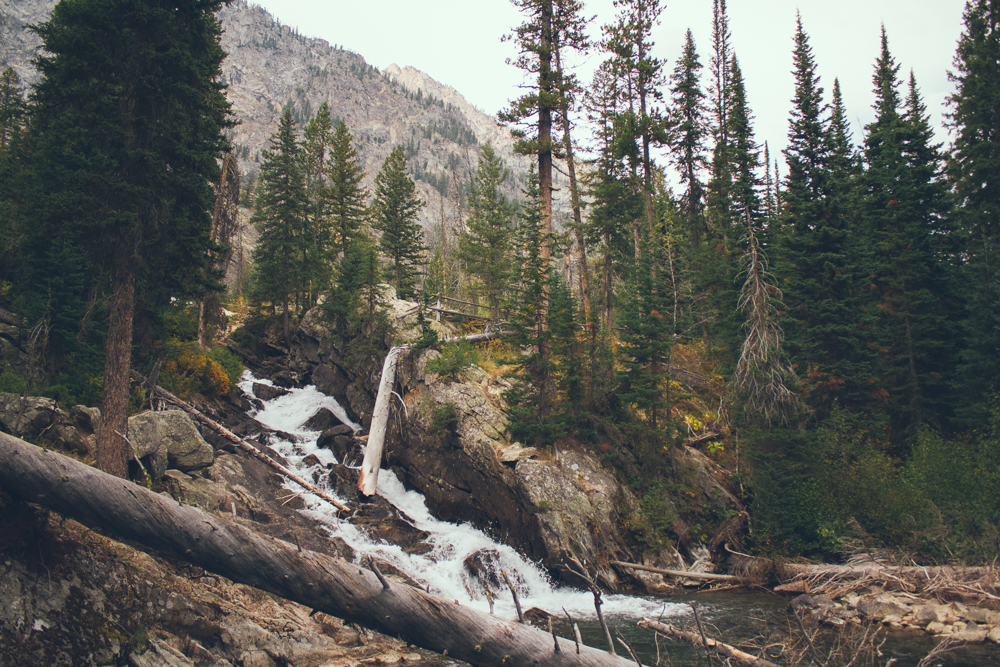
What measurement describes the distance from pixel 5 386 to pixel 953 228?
35079 mm

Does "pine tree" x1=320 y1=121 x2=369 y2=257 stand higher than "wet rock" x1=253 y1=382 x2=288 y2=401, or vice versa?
"pine tree" x1=320 y1=121 x2=369 y2=257

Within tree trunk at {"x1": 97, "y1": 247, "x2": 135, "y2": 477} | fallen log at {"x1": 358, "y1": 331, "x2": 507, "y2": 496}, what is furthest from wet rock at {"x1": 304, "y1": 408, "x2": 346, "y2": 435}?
tree trunk at {"x1": 97, "y1": 247, "x2": 135, "y2": 477}

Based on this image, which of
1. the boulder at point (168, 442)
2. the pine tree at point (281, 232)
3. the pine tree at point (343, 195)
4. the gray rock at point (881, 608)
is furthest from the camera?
the pine tree at point (343, 195)

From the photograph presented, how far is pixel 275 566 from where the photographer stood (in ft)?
15.6

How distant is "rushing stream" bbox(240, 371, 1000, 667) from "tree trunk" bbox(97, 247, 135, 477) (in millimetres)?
6060

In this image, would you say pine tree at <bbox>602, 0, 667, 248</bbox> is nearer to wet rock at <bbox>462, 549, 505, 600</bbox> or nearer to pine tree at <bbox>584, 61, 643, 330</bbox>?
pine tree at <bbox>584, 61, 643, 330</bbox>

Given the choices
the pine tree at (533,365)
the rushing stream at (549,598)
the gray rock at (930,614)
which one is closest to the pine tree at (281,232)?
the rushing stream at (549,598)

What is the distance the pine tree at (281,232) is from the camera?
3269cm

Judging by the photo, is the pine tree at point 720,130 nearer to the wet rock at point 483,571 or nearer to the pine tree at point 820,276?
the pine tree at point 820,276

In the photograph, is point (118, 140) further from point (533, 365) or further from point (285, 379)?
→ point (285, 379)

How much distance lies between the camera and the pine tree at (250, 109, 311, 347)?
32.7 meters

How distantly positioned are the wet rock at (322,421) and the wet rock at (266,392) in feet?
13.9

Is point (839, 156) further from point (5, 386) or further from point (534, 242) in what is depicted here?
point (5, 386)

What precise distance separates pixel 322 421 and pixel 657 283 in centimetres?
1708
